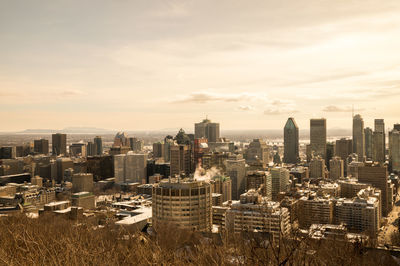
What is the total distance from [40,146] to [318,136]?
173 ft

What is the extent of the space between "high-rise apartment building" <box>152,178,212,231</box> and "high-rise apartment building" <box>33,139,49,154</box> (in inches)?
1969

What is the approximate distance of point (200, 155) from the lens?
168 ft

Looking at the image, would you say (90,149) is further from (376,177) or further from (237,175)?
(376,177)

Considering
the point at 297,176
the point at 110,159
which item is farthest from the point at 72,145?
the point at 297,176

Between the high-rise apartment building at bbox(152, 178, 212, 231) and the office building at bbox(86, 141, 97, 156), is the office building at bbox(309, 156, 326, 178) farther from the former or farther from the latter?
the office building at bbox(86, 141, 97, 156)

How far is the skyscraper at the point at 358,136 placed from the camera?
68250mm

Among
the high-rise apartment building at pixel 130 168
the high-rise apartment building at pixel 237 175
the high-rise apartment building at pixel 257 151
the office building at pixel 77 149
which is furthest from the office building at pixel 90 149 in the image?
the high-rise apartment building at pixel 237 175

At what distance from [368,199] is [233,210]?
11.9 metres

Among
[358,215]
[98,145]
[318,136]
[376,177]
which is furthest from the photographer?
[318,136]

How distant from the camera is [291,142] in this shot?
7700cm

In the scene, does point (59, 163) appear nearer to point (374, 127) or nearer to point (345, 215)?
point (345, 215)

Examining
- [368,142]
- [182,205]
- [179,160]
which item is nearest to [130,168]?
[179,160]

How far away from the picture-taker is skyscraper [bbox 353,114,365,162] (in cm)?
6825

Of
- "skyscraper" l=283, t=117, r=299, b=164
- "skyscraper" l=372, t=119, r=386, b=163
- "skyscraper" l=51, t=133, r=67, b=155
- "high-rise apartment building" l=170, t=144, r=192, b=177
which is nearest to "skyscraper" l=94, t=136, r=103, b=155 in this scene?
"skyscraper" l=51, t=133, r=67, b=155
